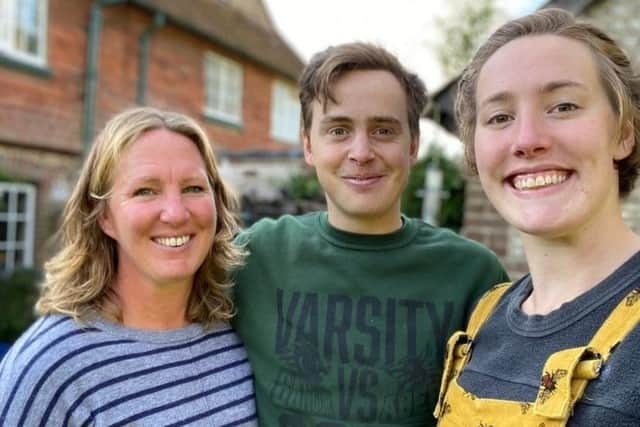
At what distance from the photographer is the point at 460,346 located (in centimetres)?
156

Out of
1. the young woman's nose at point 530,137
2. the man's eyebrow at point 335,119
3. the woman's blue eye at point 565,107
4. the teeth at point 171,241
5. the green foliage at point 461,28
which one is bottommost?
the teeth at point 171,241

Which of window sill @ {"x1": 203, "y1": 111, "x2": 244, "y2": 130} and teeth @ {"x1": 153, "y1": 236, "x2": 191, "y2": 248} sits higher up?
window sill @ {"x1": 203, "y1": 111, "x2": 244, "y2": 130}

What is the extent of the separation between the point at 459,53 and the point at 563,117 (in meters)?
17.7

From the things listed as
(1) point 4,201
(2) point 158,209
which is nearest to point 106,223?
(2) point 158,209

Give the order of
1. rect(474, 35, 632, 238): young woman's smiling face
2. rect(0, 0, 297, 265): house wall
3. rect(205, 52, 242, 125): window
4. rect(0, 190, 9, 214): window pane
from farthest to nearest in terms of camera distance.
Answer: rect(205, 52, 242, 125): window < rect(0, 0, 297, 265): house wall < rect(0, 190, 9, 214): window pane < rect(474, 35, 632, 238): young woman's smiling face

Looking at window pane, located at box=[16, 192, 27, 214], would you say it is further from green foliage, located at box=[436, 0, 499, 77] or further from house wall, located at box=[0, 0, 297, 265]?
green foliage, located at box=[436, 0, 499, 77]

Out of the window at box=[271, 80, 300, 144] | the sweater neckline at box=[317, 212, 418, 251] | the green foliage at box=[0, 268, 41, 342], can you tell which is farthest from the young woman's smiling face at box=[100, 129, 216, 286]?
the window at box=[271, 80, 300, 144]

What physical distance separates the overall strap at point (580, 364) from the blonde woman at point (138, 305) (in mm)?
985

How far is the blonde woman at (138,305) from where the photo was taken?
5.17 ft

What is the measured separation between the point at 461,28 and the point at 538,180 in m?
18.2

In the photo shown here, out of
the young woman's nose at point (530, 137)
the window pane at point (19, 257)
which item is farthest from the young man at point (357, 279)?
the window pane at point (19, 257)

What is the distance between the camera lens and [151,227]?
1.76 metres

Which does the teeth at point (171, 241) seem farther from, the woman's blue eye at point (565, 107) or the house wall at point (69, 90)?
the house wall at point (69, 90)

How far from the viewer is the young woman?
1.14 metres
